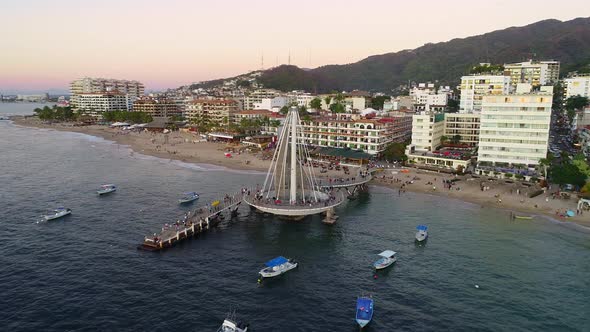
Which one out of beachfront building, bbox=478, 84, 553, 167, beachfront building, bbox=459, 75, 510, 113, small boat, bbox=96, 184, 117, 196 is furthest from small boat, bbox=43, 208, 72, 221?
beachfront building, bbox=459, 75, 510, 113

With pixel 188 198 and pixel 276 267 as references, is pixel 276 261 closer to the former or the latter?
pixel 276 267

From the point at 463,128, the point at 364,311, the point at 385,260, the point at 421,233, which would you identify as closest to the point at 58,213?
the point at 385,260

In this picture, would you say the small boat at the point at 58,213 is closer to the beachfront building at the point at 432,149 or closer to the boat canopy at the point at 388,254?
the boat canopy at the point at 388,254

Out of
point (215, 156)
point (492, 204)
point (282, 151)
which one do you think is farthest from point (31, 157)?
point (492, 204)

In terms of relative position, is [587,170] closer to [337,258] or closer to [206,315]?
[337,258]

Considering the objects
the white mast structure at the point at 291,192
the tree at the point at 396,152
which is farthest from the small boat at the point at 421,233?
the tree at the point at 396,152

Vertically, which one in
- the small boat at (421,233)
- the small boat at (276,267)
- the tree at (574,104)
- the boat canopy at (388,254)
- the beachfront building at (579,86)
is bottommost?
the small boat at (276,267)
